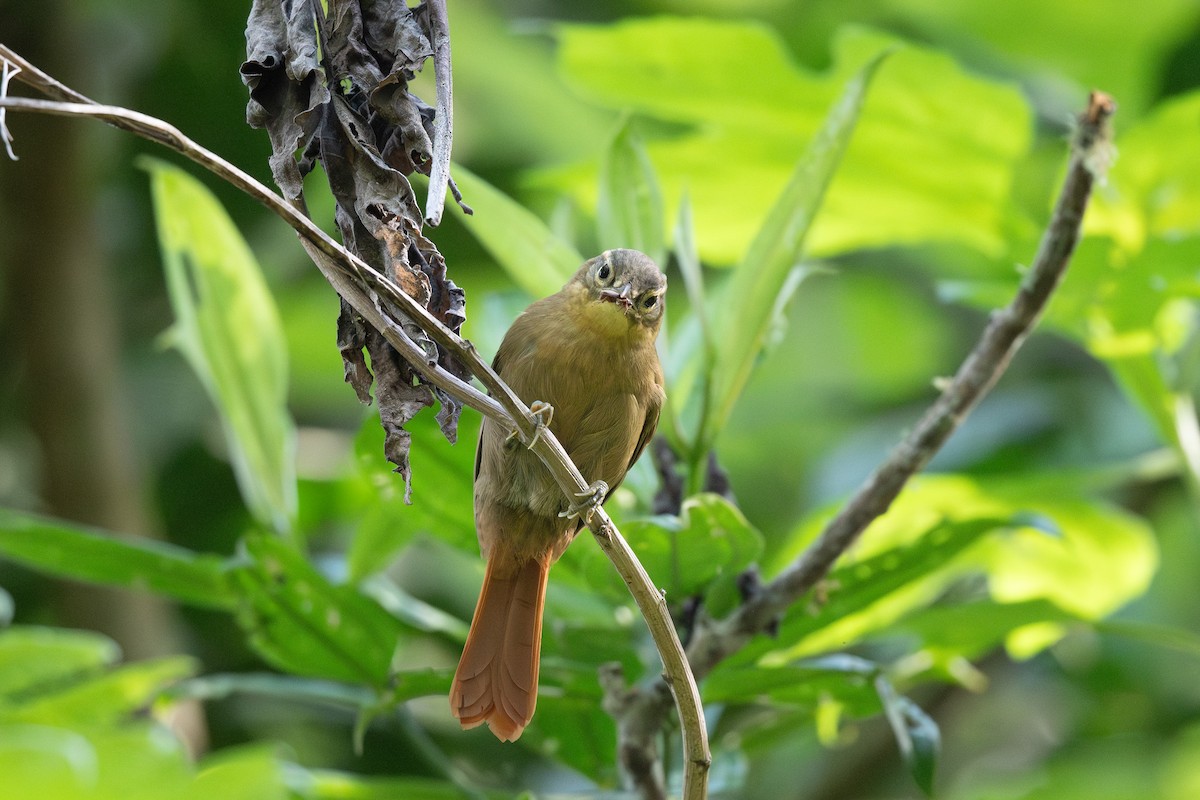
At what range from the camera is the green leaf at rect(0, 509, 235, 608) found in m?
2.31

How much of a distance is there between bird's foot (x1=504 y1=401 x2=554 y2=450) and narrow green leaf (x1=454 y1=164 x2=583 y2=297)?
31 centimetres

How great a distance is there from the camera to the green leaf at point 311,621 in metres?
2.31

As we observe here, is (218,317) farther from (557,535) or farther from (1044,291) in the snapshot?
(1044,291)

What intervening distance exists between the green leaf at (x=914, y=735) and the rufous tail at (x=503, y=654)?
0.56m

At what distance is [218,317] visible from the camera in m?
2.54

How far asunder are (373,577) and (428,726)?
4.03ft

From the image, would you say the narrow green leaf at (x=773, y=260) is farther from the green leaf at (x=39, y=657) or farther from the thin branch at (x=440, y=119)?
the green leaf at (x=39, y=657)

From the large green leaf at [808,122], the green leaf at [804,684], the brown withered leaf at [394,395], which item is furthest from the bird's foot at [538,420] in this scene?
the large green leaf at [808,122]

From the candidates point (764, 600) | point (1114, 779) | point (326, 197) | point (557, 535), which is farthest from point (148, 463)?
point (1114, 779)

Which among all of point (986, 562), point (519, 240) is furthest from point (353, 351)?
point (986, 562)

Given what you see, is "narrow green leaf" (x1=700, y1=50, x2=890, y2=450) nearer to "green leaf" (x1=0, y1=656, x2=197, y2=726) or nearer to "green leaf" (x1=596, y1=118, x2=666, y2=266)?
"green leaf" (x1=596, y1=118, x2=666, y2=266)

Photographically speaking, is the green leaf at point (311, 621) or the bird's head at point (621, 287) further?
the bird's head at point (621, 287)

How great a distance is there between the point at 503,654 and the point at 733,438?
1826mm

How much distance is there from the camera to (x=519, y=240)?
7.83 feet
